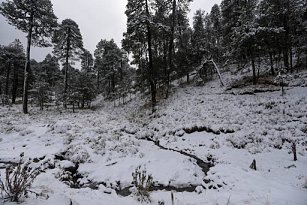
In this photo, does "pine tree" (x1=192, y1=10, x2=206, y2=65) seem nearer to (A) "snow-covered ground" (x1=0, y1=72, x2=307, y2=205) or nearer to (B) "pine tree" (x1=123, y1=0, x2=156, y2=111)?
(B) "pine tree" (x1=123, y1=0, x2=156, y2=111)

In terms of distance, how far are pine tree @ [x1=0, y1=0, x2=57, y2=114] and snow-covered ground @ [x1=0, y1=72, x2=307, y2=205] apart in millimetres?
8459

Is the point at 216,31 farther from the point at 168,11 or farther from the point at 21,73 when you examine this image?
the point at 21,73

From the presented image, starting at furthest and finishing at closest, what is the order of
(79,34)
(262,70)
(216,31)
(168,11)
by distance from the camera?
(216,31)
(79,34)
(262,70)
(168,11)

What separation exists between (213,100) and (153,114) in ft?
19.3

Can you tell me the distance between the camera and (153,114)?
19281mm

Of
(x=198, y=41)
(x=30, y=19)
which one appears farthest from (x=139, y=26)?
(x=198, y=41)

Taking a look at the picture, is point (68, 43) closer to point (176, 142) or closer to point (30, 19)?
point (30, 19)

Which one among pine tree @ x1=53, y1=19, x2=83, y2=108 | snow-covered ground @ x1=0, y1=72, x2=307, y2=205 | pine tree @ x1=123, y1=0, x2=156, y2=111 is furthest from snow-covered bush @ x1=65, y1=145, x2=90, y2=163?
pine tree @ x1=53, y1=19, x2=83, y2=108

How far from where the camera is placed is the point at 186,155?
10.3 meters

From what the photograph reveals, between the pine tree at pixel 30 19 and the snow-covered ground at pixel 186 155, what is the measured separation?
27.8ft

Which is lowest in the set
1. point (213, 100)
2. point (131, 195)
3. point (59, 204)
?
point (131, 195)

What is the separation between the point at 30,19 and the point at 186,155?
757 inches

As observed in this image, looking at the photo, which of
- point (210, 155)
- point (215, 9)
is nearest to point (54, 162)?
point (210, 155)

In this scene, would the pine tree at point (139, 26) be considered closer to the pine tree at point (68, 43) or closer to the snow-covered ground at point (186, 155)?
the snow-covered ground at point (186, 155)
